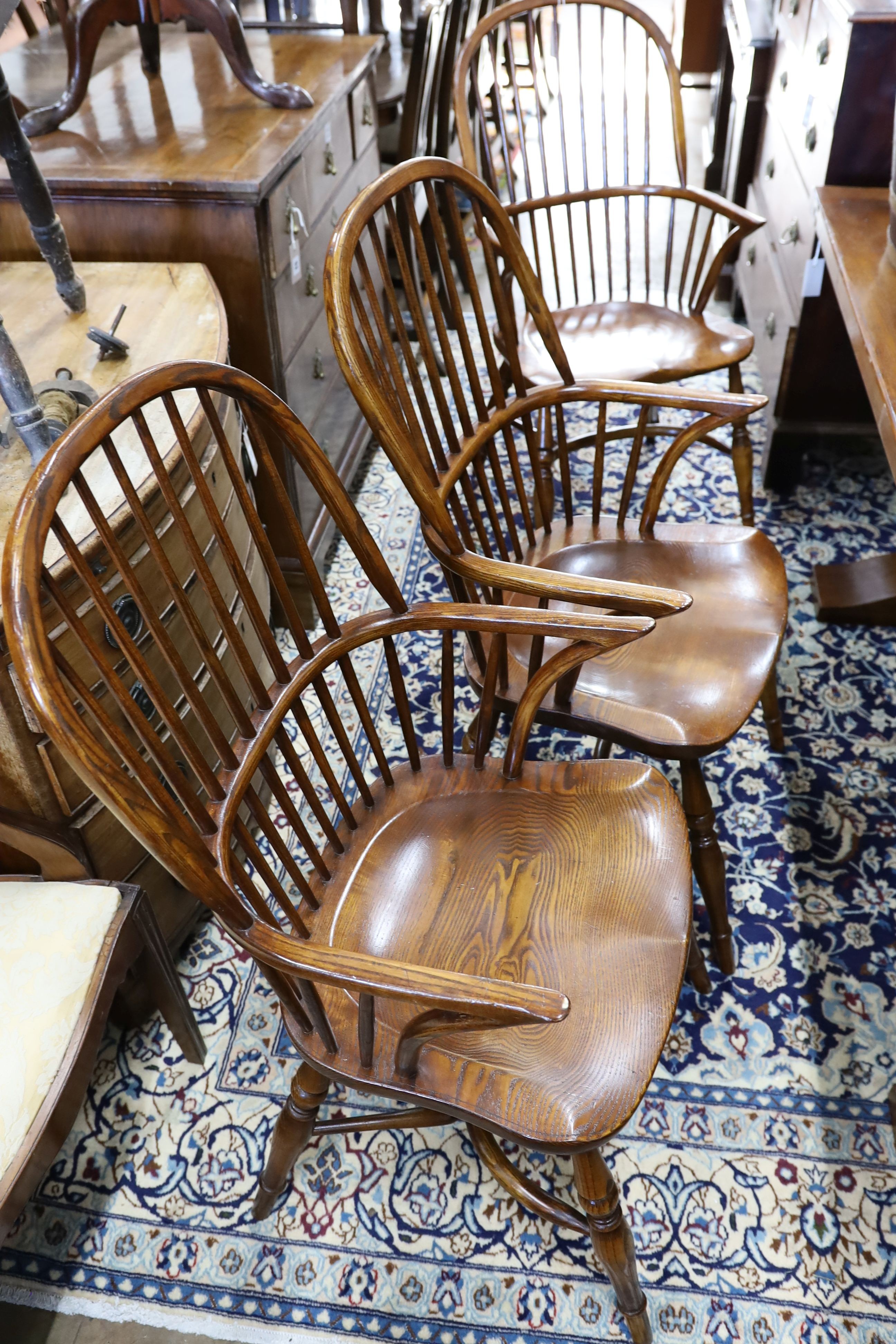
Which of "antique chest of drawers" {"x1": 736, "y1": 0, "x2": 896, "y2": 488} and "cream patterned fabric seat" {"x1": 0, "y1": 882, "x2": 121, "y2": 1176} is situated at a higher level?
"antique chest of drawers" {"x1": 736, "y1": 0, "x2": 896, "y2": 488}

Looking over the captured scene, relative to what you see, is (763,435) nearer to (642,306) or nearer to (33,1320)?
(642,306)

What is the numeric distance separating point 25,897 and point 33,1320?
59 cm

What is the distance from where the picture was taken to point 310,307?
2.20 meters

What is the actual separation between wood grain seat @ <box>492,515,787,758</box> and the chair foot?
40cm

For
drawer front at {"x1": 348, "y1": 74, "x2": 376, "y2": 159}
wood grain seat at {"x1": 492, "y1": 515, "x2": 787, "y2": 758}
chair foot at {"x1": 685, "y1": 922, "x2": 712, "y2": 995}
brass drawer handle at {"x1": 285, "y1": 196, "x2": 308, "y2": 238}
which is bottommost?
chair foot at {"x1": 685, "y1": 922, "x2": 712, "y2": 995}

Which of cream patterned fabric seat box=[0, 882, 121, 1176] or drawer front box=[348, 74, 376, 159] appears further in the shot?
drawer front box=[348, 74, 376, 159]

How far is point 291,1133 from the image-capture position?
1.30 m

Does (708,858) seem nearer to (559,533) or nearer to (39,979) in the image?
(559,533)

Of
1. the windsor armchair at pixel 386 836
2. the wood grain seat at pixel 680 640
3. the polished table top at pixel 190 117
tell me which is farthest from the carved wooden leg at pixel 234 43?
the wood grain seat at pixel 680 640

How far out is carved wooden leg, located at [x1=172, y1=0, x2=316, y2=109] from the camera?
1967 millimetres

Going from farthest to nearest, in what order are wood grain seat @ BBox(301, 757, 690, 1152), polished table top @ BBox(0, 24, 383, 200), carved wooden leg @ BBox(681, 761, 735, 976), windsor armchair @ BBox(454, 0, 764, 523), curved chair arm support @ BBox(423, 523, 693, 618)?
1. windsor armchair @ BBox(454, 0, 764, 523)
2. polished table top @ BBox(0, 24, 383, 200)
3. carved wooden leg @ BBox(681, 761, 735, 976)
4. curved chair arm support @ BBox(423, 523, 693, 618)
5. wood grain seat @ BBox(301, 757, 690, 1152)

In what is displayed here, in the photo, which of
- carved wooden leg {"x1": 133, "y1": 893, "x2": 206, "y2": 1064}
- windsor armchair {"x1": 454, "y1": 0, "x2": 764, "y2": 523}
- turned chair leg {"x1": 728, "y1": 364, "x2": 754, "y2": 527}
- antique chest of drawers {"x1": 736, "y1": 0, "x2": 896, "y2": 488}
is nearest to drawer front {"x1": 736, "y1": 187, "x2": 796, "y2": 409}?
antique chest of drawers {"x1": 736, "y1": 0, "x2": 896, "y2": 488}

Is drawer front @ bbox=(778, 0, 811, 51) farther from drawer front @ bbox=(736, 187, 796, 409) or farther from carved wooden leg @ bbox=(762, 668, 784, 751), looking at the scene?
carved wooden leg @ bbox=(762, 668, 784, 751)

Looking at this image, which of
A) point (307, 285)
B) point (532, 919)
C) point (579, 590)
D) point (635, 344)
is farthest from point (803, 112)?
point (532, 919)
